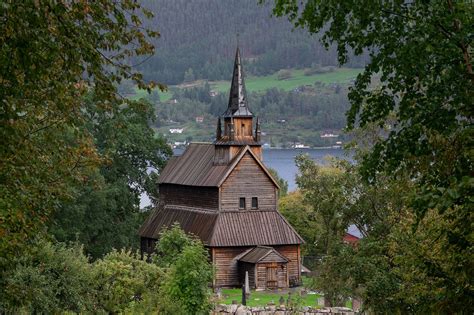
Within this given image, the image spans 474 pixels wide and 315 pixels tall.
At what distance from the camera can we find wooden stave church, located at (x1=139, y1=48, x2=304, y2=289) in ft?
202

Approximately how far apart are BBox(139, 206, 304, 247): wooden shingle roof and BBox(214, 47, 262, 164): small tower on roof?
3.31 m

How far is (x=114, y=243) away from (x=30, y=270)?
33263mm

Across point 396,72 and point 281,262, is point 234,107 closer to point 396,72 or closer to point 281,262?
point 281,262

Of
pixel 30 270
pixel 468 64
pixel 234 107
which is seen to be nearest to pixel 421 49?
pixel 468 64

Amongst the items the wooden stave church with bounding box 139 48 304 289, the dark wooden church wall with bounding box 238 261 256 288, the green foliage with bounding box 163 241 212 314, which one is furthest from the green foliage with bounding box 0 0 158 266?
the wooden stave church with bounding box 139 48 304 289

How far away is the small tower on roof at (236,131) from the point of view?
212 feet

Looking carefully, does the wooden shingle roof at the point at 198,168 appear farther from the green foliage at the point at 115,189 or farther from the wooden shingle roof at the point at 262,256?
the wooden shingle roof at the point at 262,256

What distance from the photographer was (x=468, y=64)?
16891mm

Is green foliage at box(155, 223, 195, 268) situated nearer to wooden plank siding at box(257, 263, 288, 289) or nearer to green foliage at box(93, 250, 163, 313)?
green foliage at box(93, 250, 163, 313)

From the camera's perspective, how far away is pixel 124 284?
38.4 m

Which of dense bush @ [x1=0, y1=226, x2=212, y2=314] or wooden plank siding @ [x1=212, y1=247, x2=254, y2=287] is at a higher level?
wooden plank siding @ [x1=212, y1=247, x2=254, y2=287]

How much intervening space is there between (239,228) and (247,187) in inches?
100

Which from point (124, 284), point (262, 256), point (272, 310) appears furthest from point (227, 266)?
point (124, 284)

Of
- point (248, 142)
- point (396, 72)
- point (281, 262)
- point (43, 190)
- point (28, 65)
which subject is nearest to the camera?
point (28, 65)
